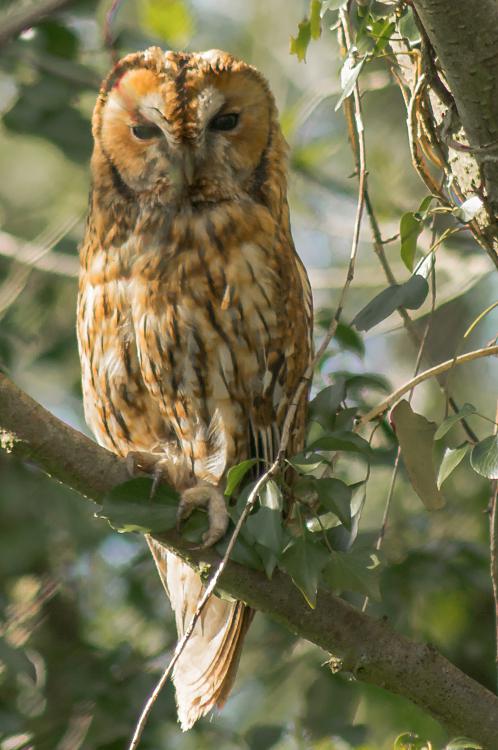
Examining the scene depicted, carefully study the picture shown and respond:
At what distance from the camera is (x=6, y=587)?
10.6 ft

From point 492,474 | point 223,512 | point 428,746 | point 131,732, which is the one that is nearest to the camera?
point 492,474

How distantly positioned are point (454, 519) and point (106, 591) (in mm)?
1026

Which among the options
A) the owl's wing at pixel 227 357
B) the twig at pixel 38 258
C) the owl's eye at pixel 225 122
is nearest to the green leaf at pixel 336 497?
the owl's wing at pixel 227 357

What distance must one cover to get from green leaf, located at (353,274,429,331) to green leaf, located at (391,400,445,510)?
0.16 meters

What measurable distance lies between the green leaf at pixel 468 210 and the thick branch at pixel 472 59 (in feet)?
0.15

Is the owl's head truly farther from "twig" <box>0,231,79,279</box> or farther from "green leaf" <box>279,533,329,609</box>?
"green leaf" <box>279,533,329,609</box>

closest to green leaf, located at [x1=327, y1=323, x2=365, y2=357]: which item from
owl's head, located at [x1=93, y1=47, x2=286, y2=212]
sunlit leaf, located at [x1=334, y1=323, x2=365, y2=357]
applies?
sunlit leaf, located at [x1=334, y1=323, x2=365, y2=357]

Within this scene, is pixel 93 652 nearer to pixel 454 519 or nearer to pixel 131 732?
pixel 131 732

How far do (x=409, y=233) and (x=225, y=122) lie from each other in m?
0.73

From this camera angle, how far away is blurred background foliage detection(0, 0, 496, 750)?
2.71 meters

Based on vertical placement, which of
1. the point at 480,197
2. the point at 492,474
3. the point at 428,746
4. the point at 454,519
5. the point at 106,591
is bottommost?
the point at 106,591

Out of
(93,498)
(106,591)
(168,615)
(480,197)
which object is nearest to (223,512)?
(93,498)

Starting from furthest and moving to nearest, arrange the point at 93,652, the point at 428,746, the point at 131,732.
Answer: the point at 93,652, the point at 131,732, the point at 428,746

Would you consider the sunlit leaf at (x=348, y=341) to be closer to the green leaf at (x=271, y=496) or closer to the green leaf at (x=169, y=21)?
the green leaf at (x=271, y=496)
